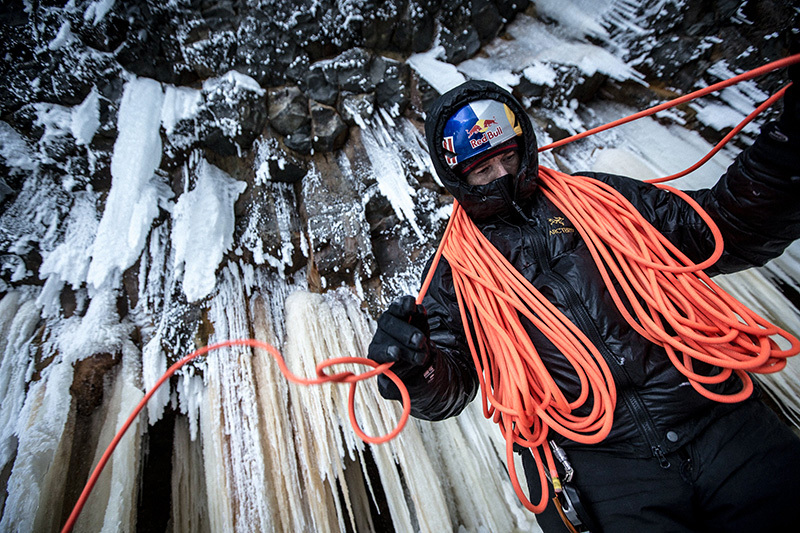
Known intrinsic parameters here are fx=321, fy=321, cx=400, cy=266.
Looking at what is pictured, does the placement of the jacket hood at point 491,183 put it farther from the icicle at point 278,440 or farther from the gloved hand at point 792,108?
the icicle at point 278,440

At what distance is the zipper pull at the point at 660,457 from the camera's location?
935mm

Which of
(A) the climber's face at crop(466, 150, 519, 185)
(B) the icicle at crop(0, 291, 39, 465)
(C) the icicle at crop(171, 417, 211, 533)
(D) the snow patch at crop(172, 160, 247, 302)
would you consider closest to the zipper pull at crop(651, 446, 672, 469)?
(A) the climber's face at crop(466, 150, 519, 185)

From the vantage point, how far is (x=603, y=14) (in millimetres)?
2475

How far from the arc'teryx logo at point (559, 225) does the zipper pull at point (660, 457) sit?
29.5 inches

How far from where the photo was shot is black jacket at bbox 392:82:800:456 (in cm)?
95

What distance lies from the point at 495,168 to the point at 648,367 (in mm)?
879

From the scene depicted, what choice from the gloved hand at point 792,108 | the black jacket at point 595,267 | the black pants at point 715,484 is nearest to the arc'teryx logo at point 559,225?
the black jacket at point 595,267

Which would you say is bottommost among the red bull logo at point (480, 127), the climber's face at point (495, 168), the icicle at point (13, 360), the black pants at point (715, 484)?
the black pants at point (715, 484)

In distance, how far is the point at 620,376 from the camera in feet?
3.26

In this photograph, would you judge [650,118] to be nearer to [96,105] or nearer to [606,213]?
[606,213]

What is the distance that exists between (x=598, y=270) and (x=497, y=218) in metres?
0.43

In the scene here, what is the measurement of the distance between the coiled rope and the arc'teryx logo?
0.03m

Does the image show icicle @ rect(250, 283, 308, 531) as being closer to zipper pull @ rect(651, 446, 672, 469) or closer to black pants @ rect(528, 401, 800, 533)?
black pants @ rect(528, 401, 800, 533)

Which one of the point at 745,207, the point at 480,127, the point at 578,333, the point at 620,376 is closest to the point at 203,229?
the point at 480,127
